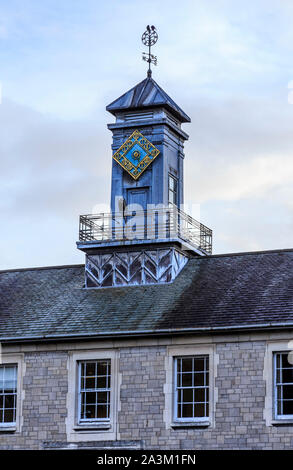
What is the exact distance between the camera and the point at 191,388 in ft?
102

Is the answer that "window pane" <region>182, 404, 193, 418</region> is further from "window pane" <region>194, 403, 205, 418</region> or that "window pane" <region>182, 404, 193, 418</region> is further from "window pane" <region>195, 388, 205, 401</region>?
"window pane" <region>195, 388, 205, 401</region>

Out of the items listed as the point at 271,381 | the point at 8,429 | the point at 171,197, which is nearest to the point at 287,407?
the point at 271,381

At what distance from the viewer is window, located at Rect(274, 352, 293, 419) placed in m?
30.0

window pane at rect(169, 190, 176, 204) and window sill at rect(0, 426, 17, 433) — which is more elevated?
window pane at rect(169, 190, 176, 204)

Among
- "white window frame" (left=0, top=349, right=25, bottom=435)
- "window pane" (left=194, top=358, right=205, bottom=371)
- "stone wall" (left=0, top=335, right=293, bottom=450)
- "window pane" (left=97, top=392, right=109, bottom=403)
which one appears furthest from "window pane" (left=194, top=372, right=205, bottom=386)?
"white window frame" (left=0, top=349, right=25, bottom=435)

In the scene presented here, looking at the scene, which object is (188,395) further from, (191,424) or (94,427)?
(94,427)

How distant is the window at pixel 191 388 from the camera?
31.0 meters

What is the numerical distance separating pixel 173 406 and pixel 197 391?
800mm

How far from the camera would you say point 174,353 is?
1235 inches

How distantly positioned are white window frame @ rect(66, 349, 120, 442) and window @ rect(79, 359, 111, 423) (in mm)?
125

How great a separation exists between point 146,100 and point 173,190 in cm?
328

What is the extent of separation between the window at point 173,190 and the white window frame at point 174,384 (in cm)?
828
